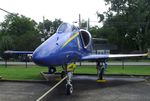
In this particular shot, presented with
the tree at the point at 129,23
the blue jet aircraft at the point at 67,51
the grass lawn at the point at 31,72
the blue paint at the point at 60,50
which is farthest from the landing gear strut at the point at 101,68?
the tree at the point at 129,23

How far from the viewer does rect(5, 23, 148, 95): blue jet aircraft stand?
14210mm

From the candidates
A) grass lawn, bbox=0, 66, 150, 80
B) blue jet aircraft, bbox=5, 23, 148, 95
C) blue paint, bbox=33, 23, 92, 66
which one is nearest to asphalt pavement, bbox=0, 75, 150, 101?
blue jet aircraft, bbox=5, 23, 148, 95

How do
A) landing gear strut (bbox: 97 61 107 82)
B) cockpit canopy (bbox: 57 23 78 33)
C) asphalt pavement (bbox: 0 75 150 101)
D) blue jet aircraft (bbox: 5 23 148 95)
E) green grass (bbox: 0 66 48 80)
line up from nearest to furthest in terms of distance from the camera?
1. asphalt pavement (bbox: 0 75 150 101)
2. blue jet aircraft (bbox: 5 23 148 95)
3. cockpit canopy (bbox: 57 23 78 33)
4. landing gear strut (bbox: 97 61 107 82)
5. green grass (bbox: 0 66 48 80)

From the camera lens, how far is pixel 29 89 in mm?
15375

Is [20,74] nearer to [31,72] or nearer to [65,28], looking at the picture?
[31,72]

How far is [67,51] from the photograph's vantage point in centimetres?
1588

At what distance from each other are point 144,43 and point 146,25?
323 centimetres

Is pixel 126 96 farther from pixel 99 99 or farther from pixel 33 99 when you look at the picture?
pixel 33 99

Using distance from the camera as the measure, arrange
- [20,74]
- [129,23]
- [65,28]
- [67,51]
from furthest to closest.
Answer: [129,23] → [20,74] → [65,28] → [67,51]

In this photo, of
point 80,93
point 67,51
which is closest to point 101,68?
point 67,51

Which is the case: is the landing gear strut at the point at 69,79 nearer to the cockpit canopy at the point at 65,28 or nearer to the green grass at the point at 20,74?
the cockpit canopy at the point at 65,28

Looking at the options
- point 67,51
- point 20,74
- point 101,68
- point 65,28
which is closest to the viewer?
point 67,51

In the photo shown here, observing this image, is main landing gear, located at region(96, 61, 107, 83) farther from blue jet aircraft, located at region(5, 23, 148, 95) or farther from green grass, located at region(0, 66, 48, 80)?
green grass, located at region(0, 66, 48, 80)

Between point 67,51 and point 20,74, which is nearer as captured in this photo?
point 67,51
